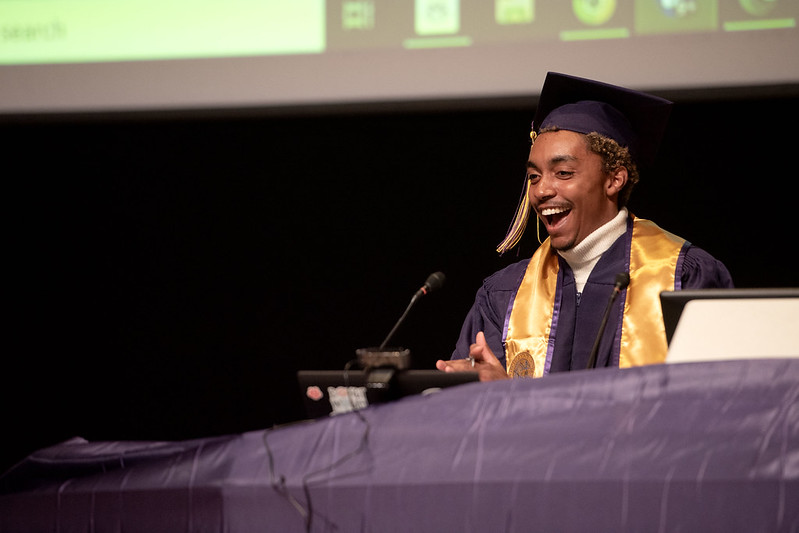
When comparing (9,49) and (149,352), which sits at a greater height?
(9,49)

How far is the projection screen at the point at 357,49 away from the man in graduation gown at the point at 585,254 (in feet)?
1.11

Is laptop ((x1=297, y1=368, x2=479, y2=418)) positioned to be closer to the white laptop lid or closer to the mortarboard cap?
the white laptop lid

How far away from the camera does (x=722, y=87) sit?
2.88 metres

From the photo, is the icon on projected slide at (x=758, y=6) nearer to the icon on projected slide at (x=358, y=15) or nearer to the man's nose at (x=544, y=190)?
the man's nose at (x=544, y=190)

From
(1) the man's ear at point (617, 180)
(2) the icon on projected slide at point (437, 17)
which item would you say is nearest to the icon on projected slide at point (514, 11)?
(2) the icon on projected slide at point (437, 17)

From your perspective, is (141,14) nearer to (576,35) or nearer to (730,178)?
(576,35)

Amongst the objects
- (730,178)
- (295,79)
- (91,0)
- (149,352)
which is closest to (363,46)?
(295,79)

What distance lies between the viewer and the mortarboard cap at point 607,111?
2629 mm

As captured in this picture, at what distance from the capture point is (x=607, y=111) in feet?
8.77

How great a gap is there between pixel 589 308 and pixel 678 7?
1.18 m

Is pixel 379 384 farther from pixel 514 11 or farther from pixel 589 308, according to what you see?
pixel 514 11

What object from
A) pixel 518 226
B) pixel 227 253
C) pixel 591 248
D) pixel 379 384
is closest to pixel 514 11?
pixel 518 226

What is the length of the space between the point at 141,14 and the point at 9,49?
1.88ft

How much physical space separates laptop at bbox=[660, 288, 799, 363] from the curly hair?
138 cm
